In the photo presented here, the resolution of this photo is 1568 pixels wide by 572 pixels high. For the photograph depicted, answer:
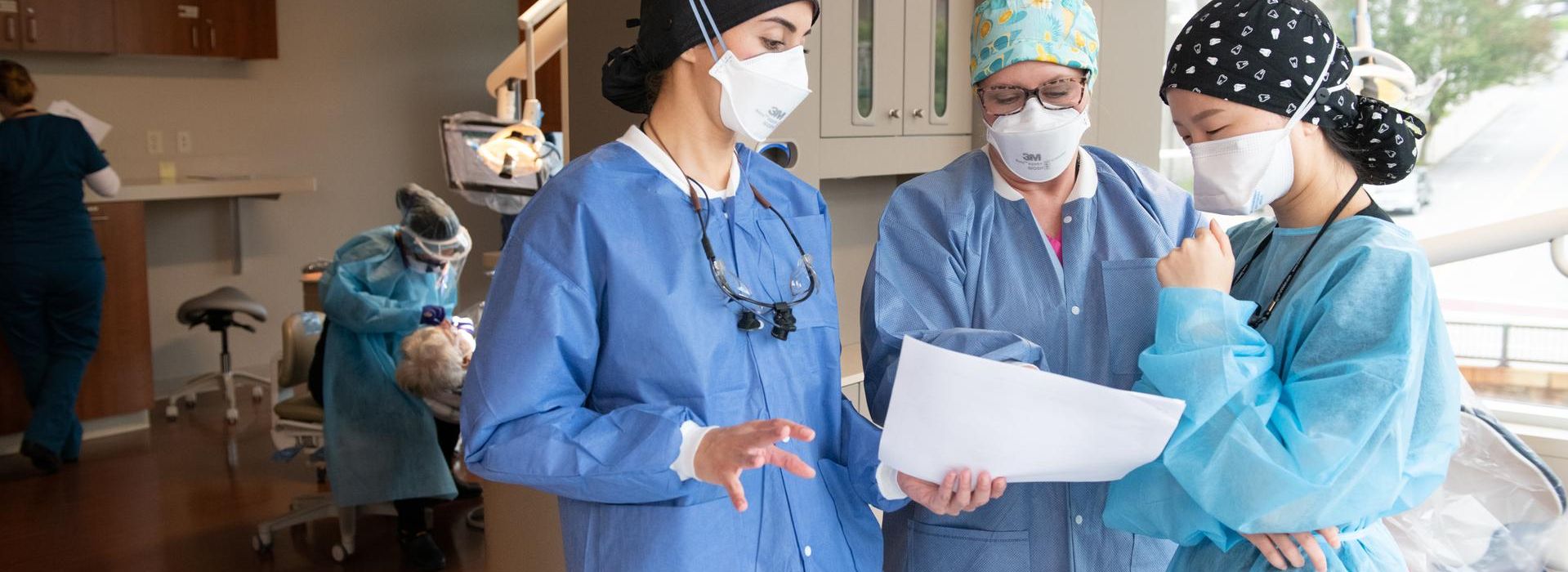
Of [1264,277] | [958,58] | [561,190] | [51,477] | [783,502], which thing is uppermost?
[958,58]

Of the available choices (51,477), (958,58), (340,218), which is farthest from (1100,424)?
(340,218)

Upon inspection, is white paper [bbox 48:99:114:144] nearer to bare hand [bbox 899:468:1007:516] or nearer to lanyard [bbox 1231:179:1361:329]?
bare hand [bbox 899:468:1007:516]

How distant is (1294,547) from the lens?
1.27 metres

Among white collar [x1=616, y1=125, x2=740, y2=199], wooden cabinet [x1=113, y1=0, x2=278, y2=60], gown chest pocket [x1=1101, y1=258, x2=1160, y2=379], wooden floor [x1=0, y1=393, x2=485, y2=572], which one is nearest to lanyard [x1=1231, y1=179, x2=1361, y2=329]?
gown chest pocket [x1=1101, y1=258, x2=1160, y2=379]

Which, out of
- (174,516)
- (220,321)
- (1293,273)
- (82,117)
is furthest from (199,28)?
(1293,273)

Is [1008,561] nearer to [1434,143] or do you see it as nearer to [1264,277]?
[1264,277]

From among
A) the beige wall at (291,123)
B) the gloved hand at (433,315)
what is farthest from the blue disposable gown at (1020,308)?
the beige wall at (291,123)

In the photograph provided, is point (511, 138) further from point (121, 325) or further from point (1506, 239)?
point (121, 325)

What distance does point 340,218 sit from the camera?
7.21 metres

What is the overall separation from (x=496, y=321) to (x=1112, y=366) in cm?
78

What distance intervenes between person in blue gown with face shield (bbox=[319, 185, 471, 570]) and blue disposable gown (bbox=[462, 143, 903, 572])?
2656 mm

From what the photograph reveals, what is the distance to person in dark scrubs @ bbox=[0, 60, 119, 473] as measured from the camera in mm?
4969

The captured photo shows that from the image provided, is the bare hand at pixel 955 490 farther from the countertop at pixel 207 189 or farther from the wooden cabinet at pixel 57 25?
the wooden cabinet at pixel 57 25

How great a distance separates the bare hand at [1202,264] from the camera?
1288mm
